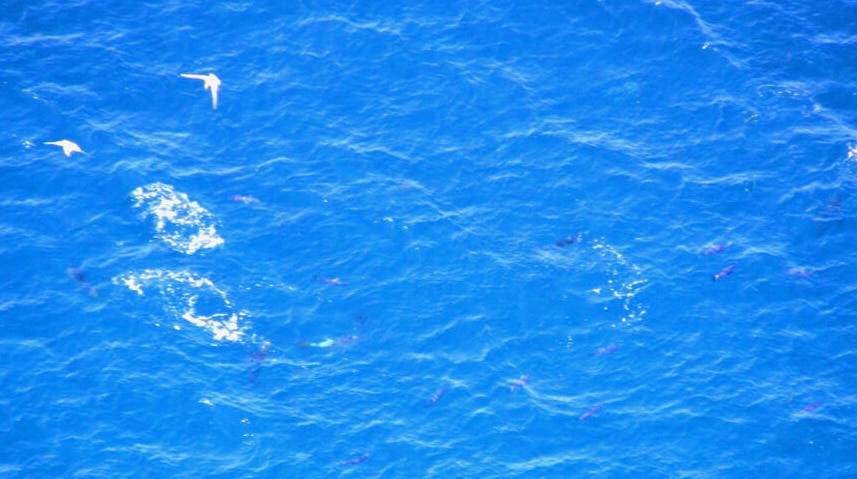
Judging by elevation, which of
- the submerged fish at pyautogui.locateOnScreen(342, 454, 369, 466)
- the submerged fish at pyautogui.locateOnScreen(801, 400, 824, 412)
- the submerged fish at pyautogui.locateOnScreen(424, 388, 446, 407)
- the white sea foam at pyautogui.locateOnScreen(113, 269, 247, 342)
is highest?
the white sea foam at pyautogui.locateOnScreen(113, 269, 247, 342)

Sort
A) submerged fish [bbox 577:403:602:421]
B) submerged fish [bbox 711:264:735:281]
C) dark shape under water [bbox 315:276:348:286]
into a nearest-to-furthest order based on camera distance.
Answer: submerged fish [bbox 577:403:602:421] → dark shape under water [bbox 315:276:348:286] → submerged fish [bbox 711:264:735:281]

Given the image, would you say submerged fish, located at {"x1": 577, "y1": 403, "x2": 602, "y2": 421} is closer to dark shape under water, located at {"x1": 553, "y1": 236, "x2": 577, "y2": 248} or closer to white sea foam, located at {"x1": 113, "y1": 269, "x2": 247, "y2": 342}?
dark shape under water, located at {"x1": 553, "y1": 236, "x2": 577, "y2": 248}

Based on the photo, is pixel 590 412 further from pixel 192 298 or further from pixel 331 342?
pixel 192 298

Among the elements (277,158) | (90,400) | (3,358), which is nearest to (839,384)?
(277,158)

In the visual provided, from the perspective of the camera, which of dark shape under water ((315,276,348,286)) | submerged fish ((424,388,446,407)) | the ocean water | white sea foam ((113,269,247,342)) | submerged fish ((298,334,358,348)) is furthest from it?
dark shape under water ((315,276,348,286))

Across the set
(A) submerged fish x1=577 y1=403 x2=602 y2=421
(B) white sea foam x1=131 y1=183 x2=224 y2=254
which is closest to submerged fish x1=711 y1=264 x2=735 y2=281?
(A) submerged fish x1=577 y1=403 x2=602 y2=421

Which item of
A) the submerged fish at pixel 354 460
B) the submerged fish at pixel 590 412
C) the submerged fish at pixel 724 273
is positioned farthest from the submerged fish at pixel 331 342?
the submerged fish at pixel 724 273

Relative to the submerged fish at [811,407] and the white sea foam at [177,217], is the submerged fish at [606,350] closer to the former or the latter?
the submerged fish at [811,407]

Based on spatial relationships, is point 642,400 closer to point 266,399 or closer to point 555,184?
point 555,184
